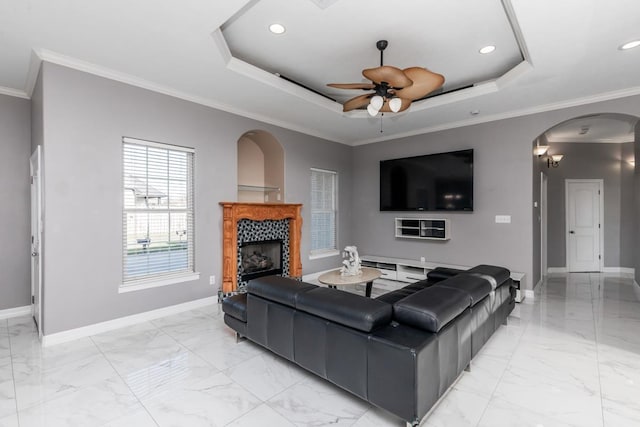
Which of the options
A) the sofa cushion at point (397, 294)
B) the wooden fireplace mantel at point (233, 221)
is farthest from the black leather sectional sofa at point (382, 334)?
the wooden fireplace mantel at point (233, 221)

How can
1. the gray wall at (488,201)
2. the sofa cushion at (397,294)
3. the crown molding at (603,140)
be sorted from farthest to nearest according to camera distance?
the crown molding at (603,140), the gray wall at (488,201), the sofa cushion at (397,294)

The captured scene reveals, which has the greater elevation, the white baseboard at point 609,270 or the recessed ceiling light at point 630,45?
the recessed ceiling light at point 630,45

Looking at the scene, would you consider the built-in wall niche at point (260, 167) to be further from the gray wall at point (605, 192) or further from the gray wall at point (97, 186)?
the gray wall at point (605, 192)

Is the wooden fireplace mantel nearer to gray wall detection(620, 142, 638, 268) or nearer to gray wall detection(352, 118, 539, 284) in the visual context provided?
gray wall detection(352, 118, 539, 284)

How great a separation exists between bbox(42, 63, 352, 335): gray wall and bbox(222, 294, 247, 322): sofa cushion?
4.25 ft

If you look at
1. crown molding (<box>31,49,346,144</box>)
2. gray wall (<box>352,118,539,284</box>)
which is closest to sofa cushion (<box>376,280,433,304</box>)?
gray wall (<box>352,118,539,284</box>)

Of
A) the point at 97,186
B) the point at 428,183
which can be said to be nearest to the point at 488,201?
the point at 428,183

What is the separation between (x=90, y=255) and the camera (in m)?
3.29

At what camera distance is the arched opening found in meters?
6.54

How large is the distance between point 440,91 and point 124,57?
3.99m

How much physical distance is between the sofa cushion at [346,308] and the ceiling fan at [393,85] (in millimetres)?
1873

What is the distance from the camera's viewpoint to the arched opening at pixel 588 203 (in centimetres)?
654

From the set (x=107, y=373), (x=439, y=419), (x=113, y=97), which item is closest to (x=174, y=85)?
(x=113, y=97)

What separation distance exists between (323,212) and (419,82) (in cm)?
366
